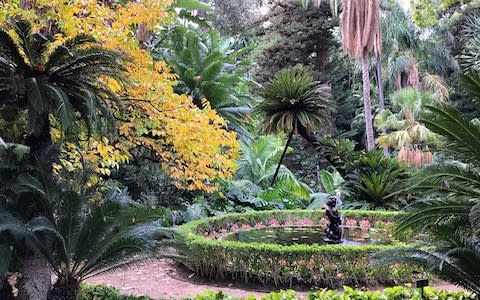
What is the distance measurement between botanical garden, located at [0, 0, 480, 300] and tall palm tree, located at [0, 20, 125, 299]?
0.06 feet

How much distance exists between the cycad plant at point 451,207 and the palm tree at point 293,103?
24.6 feet

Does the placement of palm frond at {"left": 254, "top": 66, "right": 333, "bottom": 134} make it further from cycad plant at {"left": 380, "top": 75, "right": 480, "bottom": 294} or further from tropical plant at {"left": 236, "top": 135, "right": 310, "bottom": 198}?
cycad plant at {"left": 380, "top": 75, "right": 480, "bottom": 294}

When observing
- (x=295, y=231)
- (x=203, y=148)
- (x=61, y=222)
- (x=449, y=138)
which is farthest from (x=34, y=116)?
(x=295, y=231)

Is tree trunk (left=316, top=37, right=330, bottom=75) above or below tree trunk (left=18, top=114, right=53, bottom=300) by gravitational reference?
above

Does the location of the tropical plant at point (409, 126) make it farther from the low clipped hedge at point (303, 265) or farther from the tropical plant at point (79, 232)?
the tropical plant at point (79, 232)

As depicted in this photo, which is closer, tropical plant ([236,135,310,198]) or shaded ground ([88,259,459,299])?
shaded ground ([88,259,459,299])

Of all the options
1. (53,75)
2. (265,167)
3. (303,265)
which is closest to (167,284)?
(303,265)

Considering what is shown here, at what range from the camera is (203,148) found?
5902mm

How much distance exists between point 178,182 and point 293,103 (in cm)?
505

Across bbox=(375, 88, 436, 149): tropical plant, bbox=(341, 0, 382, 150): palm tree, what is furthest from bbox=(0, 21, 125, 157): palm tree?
bbox=(341, 0, 382, 150): palm tree

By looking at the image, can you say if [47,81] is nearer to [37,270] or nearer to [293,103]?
[37,270]

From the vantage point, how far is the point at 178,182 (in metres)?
7.88

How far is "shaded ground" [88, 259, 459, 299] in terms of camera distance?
7.37m

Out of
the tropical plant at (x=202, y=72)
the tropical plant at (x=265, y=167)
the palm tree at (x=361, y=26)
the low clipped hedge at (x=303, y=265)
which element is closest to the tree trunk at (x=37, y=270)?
the low clipped hedge at (x=303, y=265)
